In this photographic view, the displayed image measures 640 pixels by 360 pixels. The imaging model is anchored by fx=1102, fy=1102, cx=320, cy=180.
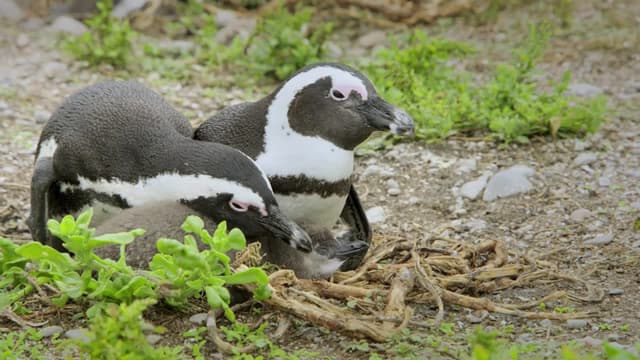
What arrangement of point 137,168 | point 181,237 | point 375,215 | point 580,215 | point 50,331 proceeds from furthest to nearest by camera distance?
point 375,215 → point 580,215 → point 137,168 → point 181,237 → point 50,331

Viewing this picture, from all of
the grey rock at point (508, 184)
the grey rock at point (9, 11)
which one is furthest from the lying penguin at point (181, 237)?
the grey rock at point (9, 11)

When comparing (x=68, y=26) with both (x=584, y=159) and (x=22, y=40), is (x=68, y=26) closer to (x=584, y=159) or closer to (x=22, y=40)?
(x=22, y=40)

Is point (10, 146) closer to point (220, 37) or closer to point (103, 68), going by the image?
point (103, 68)

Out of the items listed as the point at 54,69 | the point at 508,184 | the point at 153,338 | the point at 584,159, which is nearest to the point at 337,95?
the point at 153,338

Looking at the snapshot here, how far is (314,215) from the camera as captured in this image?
437 cm

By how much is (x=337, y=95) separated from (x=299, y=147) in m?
0.25

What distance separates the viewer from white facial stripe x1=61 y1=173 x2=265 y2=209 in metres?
4.03

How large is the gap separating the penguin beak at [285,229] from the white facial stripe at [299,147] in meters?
0.25

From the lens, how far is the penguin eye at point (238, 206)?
4.05 metres

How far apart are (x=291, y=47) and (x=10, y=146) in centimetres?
192

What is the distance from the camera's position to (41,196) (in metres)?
4.51

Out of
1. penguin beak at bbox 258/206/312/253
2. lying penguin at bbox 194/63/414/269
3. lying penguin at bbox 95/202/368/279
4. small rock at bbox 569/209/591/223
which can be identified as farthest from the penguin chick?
small rock at bbox 569/209/591/223

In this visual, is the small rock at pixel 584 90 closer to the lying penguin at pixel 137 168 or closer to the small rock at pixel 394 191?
the small rock at pixel 394 191

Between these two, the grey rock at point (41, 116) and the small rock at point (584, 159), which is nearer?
the small rock at point (584, 159)
